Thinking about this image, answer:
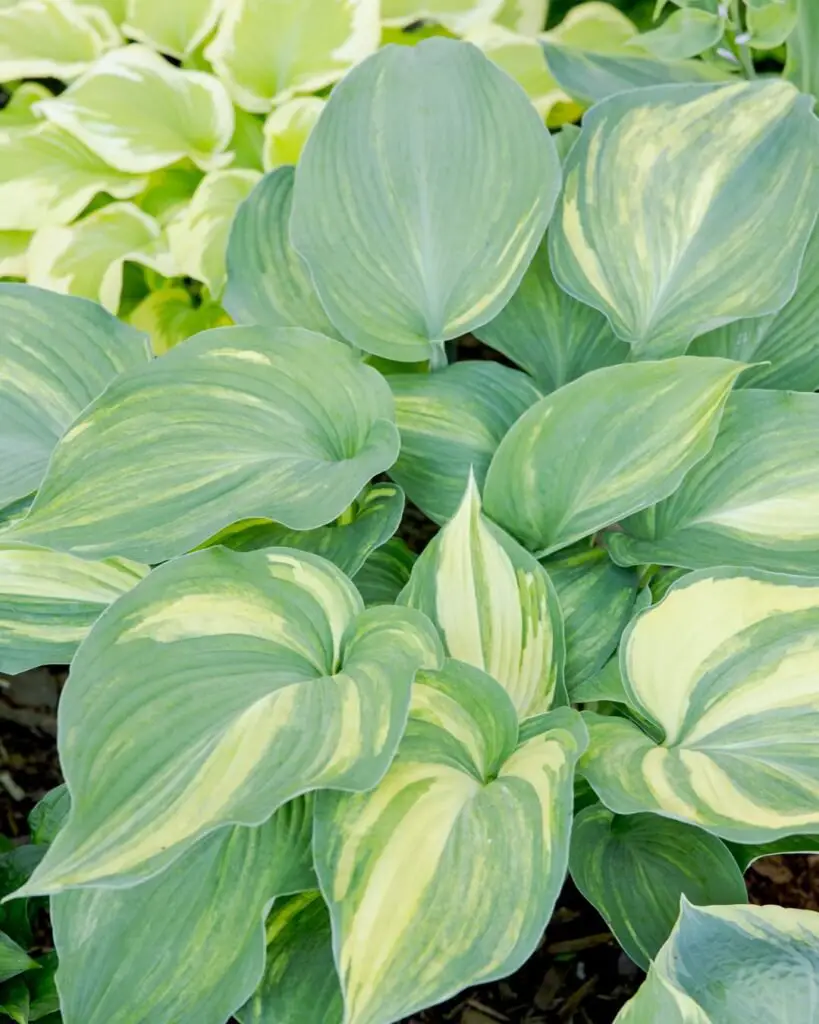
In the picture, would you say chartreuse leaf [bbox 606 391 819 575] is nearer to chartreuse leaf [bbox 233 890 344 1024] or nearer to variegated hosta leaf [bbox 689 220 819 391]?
variegated hosta leaf [bbox 689 220 819 391]

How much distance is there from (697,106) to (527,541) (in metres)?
0.43

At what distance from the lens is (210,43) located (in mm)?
1316

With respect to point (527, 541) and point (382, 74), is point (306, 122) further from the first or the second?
point (527, 541)

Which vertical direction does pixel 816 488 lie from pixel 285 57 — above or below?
below

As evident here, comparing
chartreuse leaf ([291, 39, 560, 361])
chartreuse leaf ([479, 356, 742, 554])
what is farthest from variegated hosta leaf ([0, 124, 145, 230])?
chartreuse leaf ([479, 356, 742, 554])

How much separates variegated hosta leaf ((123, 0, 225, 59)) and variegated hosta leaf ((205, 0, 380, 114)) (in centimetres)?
5

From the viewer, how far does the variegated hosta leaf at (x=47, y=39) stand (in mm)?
1279

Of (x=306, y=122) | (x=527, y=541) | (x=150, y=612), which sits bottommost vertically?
(x=527, y=541)

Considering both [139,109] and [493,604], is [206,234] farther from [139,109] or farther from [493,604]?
[493,604]

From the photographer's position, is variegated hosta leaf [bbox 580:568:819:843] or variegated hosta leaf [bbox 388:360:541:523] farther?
variegated hosta leaf [bbox 388:360:541:523]

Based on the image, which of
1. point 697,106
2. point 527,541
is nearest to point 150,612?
point 527,541

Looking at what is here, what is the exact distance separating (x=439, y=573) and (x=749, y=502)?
264 millimetres

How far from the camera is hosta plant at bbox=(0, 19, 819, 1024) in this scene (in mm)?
577

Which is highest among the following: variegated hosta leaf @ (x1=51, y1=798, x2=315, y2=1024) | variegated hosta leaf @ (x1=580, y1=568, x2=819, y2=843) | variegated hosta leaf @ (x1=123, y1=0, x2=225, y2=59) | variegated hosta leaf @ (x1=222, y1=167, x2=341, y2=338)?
variegated hosta leaf @ (x1=123, y1=0, x2=225, y2=59)
